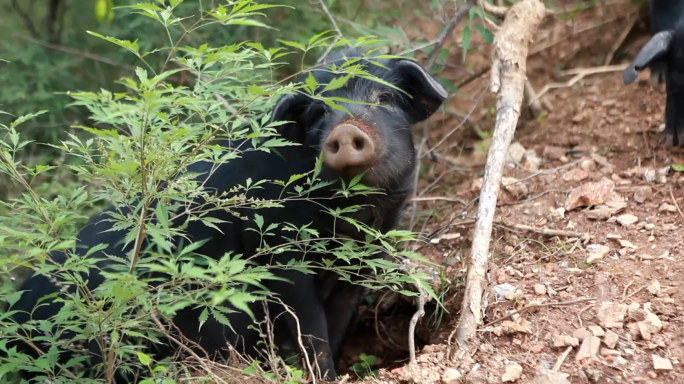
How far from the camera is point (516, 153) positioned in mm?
5793

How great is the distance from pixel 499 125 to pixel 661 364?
1761 millimetres

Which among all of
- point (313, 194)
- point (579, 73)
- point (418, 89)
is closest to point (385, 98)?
point (418, 89)

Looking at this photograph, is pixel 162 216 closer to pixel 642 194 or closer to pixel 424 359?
pixel 424 359

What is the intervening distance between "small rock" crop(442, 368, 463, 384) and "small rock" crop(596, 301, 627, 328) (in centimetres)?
78

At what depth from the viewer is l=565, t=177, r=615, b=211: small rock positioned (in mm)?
4664

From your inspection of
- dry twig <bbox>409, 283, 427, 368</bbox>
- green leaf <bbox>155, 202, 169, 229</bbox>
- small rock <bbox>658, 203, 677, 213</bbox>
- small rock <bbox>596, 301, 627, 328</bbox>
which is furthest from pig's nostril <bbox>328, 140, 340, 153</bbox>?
small rock <bbox>658, 203, 677, 213</bbox>

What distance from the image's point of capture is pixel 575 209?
470 centimetres

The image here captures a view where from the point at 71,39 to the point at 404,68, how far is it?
12.9ft

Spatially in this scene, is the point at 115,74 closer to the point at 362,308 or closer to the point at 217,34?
the point at 217,34

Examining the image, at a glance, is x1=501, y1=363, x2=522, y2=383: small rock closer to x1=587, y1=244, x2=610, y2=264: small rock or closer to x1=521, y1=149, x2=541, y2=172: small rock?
x1=587, y1=244, x2=610, y2=264: small rock

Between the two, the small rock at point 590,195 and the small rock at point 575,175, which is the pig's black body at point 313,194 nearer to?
the small rock at point 590,195

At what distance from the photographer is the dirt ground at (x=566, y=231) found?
343 centimetres

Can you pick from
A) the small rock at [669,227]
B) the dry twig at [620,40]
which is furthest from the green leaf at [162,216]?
the dry twig at [620,40]

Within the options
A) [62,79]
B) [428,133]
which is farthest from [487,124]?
[62,79]
